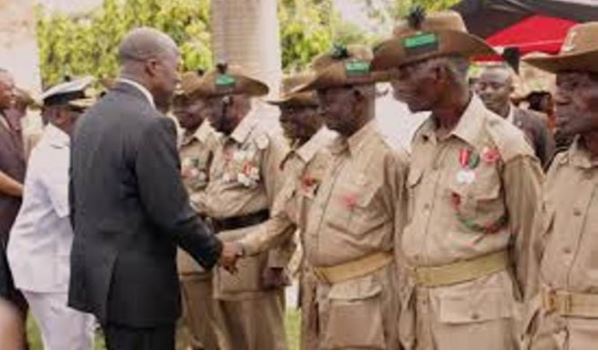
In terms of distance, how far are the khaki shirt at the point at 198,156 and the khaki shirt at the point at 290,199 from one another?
95cm

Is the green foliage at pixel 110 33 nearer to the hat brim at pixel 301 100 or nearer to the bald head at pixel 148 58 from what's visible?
the hat brim at pixel 301 100

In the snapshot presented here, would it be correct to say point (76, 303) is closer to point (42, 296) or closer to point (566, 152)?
point (42, 296)

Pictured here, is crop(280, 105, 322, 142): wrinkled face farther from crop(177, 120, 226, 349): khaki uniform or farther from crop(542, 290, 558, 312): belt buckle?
crop(542, 290, 558, 312): belt buckle

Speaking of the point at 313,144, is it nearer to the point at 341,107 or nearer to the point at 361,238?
the point at 341,107

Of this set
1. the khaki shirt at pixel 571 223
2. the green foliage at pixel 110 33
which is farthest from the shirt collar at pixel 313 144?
the green foliage at pixel 110 33

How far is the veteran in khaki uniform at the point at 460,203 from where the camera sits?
4.46m

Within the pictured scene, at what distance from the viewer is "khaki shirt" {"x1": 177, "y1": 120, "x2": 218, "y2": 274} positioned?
24.2 feet

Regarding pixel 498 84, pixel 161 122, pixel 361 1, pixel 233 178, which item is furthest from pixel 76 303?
pixel 361 1

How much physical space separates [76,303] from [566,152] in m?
2.48

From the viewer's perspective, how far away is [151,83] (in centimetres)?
545

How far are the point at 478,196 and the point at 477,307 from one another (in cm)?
41

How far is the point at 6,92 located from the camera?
749 cm

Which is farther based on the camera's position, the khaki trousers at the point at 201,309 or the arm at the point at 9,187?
the khaki trousers at the point at 201,309

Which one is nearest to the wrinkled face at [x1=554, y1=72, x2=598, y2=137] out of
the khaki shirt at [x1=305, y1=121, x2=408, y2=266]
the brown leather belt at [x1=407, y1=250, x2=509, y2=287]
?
the brown leather belt at [x1=407, y1=250, x2=509, y2=287]
